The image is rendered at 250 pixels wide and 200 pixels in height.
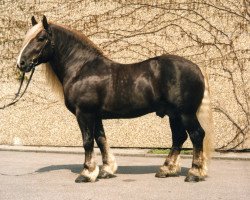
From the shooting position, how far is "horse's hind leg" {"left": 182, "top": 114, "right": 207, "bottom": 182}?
6.05 meters

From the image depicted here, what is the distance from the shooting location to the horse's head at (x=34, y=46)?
6234mm

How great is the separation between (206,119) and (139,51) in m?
3.82

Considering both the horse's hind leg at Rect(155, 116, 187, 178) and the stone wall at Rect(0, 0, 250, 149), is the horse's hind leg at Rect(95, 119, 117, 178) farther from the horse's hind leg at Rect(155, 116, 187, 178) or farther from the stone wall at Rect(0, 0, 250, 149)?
the stone wall at Rect(0, 0, 250, 149)

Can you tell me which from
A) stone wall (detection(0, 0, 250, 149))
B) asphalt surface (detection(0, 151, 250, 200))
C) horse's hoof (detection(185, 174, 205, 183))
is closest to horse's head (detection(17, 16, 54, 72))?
asphalt surface (detection(0, 151, 250, 200))

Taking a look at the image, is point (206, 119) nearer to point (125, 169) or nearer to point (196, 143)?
point (196, 143)

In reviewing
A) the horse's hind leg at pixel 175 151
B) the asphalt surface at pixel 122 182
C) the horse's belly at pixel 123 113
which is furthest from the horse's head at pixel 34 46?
the horse's hind leg at pixel 175 151

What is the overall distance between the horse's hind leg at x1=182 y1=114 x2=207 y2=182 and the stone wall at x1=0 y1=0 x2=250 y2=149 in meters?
3.25

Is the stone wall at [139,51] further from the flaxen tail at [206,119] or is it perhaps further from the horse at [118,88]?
the horse at [118,88]

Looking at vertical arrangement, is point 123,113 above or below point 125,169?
above

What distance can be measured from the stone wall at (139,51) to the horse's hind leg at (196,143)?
10.7 ft

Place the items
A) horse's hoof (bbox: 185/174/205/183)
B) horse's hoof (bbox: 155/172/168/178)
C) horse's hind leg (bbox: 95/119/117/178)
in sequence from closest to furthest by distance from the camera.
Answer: horse's hoof (bbox: 185/174/205/183) < horse's hoof (bbox: 155/172/168/178) < horse's hind leg (bbox: 95/119/117/178)

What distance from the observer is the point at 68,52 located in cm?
647

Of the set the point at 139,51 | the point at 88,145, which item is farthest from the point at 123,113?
the point at 139,51

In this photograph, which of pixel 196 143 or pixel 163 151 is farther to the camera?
pixel 163 151
